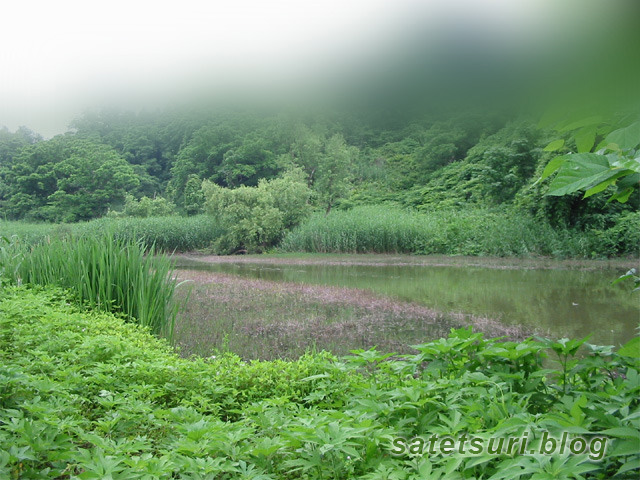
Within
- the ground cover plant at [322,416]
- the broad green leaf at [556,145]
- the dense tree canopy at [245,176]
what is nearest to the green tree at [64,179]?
the dense tree canopy at [245,176]

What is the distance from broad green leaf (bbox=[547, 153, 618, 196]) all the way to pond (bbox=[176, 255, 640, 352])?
4.70 metres

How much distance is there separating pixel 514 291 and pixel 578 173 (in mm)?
7977

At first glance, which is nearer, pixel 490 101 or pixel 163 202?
pixel 490 101

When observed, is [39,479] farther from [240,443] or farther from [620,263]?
[620,263]

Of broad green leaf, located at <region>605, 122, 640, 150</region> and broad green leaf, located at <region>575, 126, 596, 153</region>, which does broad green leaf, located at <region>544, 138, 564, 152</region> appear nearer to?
broad green leaf, located at <region>575, 126, 596, 153</region>

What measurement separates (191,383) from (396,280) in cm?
768

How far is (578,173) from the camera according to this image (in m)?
0.46

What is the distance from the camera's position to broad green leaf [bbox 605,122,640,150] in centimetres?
54

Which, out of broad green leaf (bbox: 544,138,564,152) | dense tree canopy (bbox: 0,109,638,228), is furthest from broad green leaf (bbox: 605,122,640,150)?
dense tree canopy (bbox: 0,109,638,228)

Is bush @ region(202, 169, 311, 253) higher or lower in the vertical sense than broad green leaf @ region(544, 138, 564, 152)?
lower

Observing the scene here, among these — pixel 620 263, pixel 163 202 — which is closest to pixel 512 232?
pixel 620 263

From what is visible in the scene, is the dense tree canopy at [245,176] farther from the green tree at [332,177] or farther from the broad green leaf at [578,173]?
the broad green leaf at [578,173]

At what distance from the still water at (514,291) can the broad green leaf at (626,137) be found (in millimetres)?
Answer: 4531

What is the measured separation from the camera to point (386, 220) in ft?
58.0
